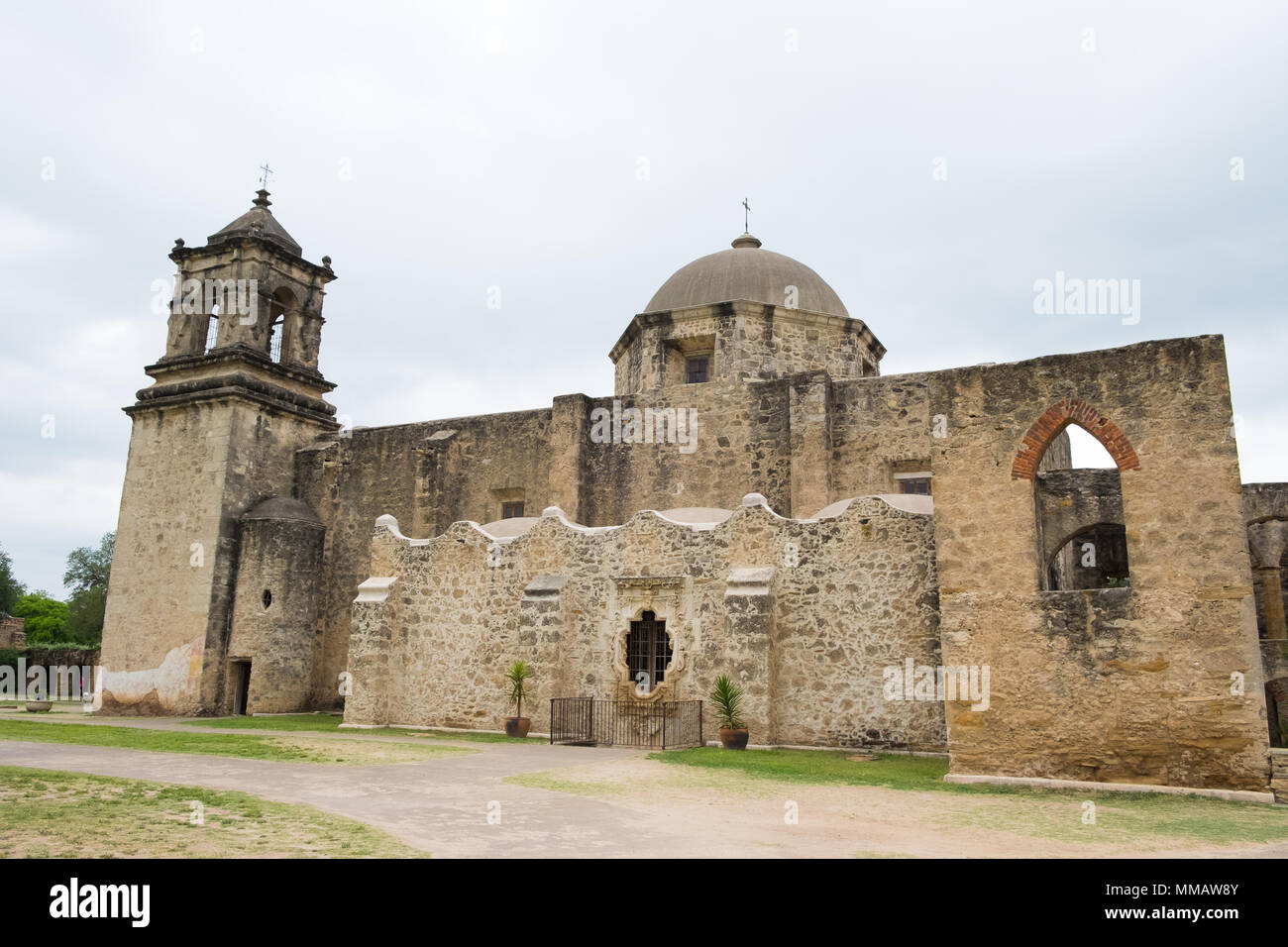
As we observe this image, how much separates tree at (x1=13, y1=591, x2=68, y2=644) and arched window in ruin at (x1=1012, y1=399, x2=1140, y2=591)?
4327cm

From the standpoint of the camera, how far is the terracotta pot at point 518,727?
49.6 ft

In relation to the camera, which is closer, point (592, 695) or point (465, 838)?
point (465, 838)

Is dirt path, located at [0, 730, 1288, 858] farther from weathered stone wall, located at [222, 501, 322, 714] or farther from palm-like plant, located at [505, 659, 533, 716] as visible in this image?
weathered stone wall, located at [222, 501, 322, 714]

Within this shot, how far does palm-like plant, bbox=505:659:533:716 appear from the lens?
15281mm

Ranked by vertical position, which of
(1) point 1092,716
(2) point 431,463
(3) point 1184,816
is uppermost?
(2) point 431,463

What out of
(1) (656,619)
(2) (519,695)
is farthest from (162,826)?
(1) (656,619)

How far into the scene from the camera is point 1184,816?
821cm

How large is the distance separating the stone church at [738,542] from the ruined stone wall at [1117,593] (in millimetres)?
25

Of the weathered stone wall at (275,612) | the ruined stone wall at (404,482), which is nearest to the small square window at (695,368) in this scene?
the ruined stone wall at (404,482)

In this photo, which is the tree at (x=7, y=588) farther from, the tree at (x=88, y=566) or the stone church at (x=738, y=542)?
the stone church at (x=738, y=542)

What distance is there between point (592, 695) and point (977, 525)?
7296mm

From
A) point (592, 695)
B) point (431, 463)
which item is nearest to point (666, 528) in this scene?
point (592, 695)

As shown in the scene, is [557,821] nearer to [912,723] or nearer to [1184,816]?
[1184,816]

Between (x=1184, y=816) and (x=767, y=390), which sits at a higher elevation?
(x=767, y=390)
